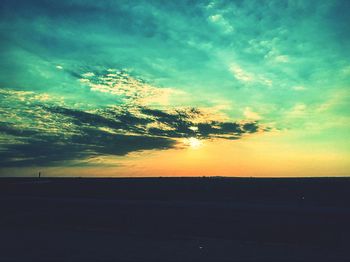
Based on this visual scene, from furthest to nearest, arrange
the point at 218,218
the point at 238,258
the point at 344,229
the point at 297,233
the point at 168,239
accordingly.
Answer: the point at 218,218 → the point at 344,229 → the point at 297,233 → the point at 168,239 → the point at 238,258

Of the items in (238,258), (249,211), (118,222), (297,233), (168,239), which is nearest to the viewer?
(238,258)

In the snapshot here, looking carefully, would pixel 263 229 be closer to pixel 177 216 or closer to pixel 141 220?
pixel 177 216

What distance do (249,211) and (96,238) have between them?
13596 mm

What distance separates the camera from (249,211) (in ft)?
79.6

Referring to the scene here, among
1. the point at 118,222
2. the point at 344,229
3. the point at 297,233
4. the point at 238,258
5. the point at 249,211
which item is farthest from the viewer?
the point at 249,211

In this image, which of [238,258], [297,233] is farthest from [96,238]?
[297,233]

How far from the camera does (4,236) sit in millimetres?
15180

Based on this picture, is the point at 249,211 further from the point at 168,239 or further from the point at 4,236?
the point at 4,236

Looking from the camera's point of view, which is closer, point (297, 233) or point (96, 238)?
point (96, 238)

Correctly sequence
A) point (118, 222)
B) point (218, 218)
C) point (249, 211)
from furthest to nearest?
point (249, 211), point (218, 218), point (118, 222)

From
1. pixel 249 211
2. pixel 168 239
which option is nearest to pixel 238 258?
pixel 168 239

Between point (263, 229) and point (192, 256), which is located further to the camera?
point (263, 229)

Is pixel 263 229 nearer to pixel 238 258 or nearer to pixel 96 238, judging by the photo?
pixel 238 258

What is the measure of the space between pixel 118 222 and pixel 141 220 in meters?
1.52
